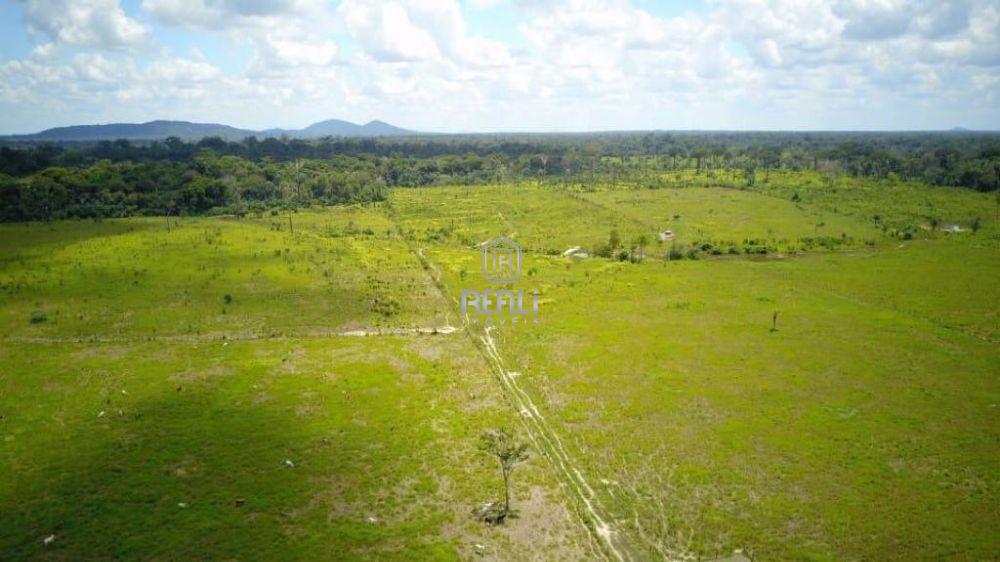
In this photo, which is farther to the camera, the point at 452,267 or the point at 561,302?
the point at 452,267

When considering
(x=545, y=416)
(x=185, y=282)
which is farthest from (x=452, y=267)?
(x=545, y=416)

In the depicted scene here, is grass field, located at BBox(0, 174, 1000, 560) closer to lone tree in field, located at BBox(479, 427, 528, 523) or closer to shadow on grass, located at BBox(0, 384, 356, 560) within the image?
shadow on grass, located at BBox(0, 384, 356, 560)

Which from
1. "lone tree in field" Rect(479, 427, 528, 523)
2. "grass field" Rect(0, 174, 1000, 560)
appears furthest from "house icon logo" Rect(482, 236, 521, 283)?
"lone tree in field" Rect(479, 427, 528, 523)

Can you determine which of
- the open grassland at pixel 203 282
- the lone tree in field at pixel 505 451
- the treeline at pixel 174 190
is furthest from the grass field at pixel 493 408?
the treeline at pixel 174 190

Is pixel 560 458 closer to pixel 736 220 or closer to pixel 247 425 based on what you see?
pixel 247 425

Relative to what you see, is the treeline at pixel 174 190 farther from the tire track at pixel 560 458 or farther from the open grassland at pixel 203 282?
the tire track at pixel 560 458

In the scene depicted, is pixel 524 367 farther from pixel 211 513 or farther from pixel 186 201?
pixel 186 201

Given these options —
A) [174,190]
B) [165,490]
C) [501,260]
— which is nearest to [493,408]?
[165,490]
